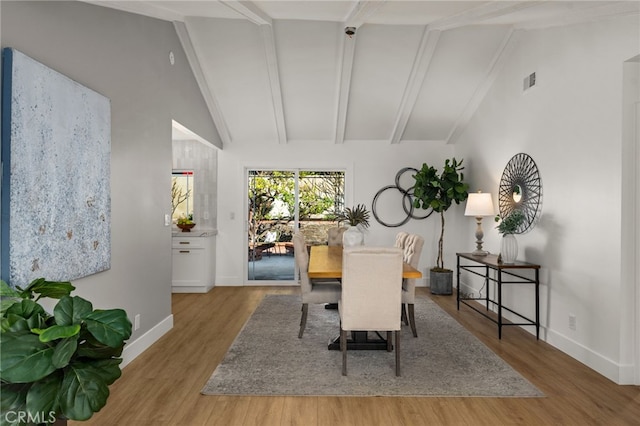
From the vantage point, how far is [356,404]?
95.1 inches

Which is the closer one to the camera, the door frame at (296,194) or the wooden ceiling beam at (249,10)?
the wooden ceiling beam at (249,10)

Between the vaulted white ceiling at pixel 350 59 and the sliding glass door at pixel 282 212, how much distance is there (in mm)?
674

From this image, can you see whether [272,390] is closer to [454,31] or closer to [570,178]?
[570,178]

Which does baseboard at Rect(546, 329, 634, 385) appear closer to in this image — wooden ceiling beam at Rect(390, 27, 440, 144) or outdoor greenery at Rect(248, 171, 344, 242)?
wooden ceiling beam at Rect(390, 27, 440, 144)

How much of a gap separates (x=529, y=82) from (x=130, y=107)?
3865 millimetres

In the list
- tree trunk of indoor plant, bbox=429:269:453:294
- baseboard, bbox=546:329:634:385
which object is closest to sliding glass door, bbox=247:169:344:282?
tree trunk of indoor plant, bbox=429:269:453:294

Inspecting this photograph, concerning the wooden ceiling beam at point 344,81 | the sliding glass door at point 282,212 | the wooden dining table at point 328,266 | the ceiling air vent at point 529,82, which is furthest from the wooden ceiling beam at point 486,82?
the wooden dining table at point 328,266

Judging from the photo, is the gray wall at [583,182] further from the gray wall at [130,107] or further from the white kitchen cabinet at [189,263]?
the white kitchen cabinet at [189,263]

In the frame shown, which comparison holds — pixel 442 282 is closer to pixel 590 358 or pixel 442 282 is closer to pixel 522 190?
pixel 522 190

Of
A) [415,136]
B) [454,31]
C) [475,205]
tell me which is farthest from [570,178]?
[415,136]

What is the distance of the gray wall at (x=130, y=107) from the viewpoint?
2.19 meters

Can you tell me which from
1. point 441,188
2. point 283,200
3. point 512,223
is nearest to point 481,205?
point 512,223

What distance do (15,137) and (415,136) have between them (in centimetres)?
530

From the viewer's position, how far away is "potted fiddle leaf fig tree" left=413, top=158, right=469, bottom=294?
5391 mm
